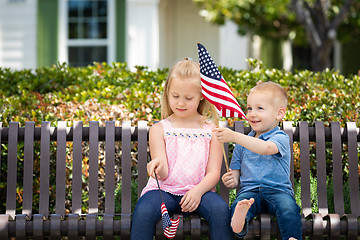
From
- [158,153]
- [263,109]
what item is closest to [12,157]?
[158,153]

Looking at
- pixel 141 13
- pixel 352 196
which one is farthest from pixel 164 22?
pixel 352 196

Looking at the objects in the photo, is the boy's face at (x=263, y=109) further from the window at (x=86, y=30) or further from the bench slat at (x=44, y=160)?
the window at (x=86, y=30)

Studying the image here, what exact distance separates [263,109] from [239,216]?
2.17ft

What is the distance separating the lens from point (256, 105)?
10.6ft

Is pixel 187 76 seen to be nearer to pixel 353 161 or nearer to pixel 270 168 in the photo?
pixel 270 168

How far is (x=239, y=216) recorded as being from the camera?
117 inches

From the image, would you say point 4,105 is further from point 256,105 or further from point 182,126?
point 256,105

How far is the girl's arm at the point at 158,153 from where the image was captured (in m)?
3.18

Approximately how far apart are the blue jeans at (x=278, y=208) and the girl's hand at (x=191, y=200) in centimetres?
21

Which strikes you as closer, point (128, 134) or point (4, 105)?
point (128, 134)

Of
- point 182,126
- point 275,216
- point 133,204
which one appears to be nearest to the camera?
point 275,216

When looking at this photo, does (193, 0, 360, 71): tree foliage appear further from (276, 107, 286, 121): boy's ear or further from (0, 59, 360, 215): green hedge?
(276, 107, 286, 121): boy's ear

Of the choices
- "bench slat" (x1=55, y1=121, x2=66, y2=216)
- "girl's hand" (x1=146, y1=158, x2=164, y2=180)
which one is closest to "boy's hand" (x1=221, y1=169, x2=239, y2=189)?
"girl's hand" (x1=146, y1=158, x2=164, y2=180)

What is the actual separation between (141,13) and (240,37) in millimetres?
1966
